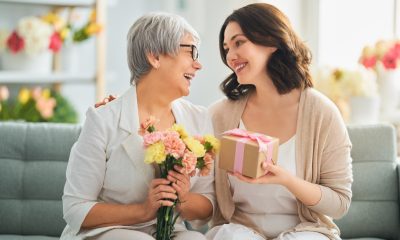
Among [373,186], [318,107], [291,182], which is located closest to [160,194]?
[291,182]

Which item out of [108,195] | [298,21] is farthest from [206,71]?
[108,195]

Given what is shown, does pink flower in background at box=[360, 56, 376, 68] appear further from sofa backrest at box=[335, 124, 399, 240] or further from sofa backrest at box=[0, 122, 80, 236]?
sofa backrest at box=[0, 122, 80, 236]

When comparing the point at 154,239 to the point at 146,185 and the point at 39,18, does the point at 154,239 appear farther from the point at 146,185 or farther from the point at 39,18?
the point at 39,18

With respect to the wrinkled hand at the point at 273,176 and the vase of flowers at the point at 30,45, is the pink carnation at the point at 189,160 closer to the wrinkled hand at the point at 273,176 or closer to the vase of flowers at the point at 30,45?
the wrinkled hand at the point at 273,176

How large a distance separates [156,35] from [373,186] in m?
1.19

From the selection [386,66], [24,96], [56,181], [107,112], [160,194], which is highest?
[386,66]

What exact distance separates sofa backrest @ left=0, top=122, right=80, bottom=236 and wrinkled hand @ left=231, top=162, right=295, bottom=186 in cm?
96

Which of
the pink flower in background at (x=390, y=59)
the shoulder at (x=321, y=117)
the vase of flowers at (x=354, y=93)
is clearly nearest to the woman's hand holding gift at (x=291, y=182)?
the shoulder at (x=321, y=117)

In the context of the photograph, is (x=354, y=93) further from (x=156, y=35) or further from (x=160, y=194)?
(x=160, y=194)

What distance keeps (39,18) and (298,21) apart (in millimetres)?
1532

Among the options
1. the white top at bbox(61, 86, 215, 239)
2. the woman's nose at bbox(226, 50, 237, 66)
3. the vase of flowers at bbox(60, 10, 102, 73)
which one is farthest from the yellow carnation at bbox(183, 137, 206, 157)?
the vase of flowers at bbox(60, 10, 102, 73)

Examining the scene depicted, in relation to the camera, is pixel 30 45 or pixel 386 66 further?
pixel 30 45

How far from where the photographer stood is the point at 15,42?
3.81m

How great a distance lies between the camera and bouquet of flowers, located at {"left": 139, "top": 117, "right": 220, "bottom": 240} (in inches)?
79.7
